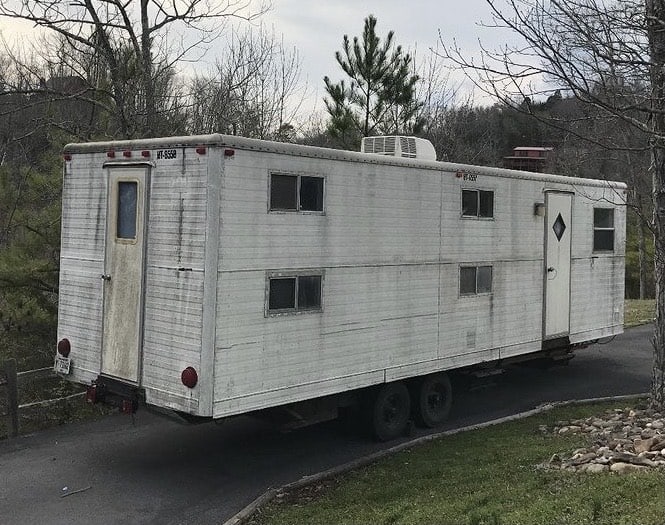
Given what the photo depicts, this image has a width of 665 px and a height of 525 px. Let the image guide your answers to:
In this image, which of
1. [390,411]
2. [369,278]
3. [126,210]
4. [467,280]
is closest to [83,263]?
[126,210]

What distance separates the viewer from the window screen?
24.2ft

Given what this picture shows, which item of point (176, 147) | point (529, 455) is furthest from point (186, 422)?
point (529, 455)

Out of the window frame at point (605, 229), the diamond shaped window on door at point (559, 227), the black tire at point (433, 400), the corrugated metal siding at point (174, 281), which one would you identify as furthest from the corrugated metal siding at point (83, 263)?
the window frame at point (605, 229)

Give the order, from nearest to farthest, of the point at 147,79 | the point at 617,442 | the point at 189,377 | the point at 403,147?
the point at 189,377
the point at 617,442
the point at 403,147
the point at 147,79

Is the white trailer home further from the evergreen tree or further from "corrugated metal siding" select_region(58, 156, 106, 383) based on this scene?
the evergreen tree

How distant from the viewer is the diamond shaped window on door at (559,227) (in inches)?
435

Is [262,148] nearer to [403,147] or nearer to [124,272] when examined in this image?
[124,272]

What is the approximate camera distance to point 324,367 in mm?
7777

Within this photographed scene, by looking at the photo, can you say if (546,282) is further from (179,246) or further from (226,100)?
(226,100)

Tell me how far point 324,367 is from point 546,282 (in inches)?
184

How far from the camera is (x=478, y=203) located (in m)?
9.72

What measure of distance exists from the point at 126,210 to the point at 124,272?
0.65m

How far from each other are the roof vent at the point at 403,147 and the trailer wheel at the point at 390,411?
121 inches

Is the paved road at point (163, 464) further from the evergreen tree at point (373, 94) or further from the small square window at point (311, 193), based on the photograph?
the evergreen tree at point (373, 94)
